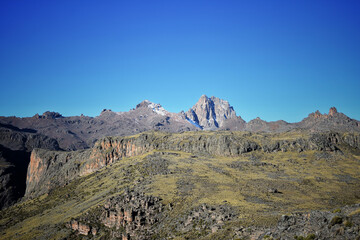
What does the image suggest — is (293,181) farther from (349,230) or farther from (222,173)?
(349,230)

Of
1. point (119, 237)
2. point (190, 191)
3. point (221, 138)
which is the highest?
point (221, 138)

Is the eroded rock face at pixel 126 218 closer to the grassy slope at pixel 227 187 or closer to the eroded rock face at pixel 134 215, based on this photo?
the eroded rock face at pixel 134 215

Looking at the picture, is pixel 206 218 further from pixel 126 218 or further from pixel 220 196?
pixel 126 218

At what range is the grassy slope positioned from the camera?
82.9 m

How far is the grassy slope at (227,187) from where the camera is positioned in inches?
3263

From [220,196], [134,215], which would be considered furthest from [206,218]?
[134,215]

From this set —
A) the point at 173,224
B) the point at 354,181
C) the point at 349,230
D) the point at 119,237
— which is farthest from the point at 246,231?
the point at 354,181

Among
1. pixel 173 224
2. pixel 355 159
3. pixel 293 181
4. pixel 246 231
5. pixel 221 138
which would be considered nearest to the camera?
pixel 246 231

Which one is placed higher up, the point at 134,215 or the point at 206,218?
the point at 206,218

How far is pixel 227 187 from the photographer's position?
101188mm

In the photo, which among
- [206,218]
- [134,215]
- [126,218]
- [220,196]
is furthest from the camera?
[220,196]

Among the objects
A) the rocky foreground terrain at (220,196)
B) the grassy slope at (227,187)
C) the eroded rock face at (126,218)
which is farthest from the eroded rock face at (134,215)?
the grassy slope at (227,187)

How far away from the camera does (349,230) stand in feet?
122

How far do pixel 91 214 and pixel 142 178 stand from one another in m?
31.5
